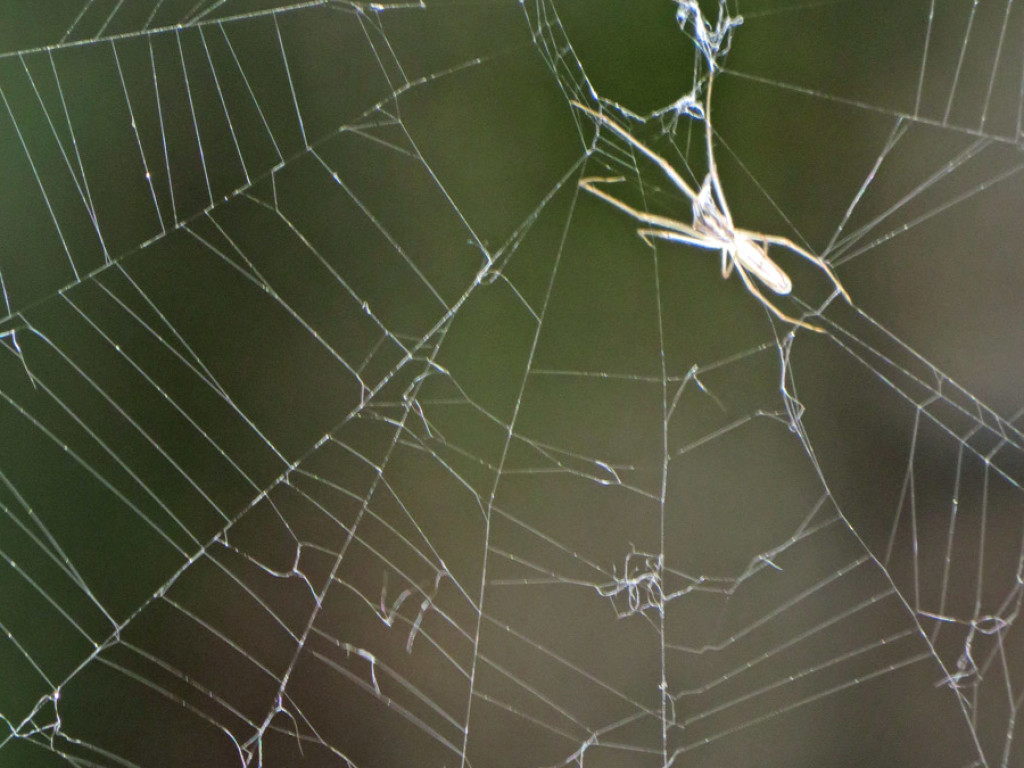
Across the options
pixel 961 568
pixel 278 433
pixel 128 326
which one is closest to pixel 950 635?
pixel 961 568

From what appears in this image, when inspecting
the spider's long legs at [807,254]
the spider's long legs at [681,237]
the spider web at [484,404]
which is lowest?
the spider web at [484,404]

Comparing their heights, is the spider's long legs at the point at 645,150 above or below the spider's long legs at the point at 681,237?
above

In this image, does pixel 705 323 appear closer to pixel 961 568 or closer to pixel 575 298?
pixel 575 298

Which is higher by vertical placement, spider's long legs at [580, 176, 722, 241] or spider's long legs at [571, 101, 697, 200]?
spider's long legs at [571, 101, 697, 200]

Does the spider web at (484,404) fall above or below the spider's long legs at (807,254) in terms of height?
below

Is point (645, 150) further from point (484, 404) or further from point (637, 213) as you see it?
point (484, 404)

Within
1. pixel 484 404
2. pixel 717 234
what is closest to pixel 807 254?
pixel 717 234
